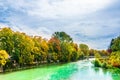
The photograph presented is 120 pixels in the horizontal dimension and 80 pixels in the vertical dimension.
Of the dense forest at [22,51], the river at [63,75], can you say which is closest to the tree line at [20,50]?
the dense forest at [22,51]

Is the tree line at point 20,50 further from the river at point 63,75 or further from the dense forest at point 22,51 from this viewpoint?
the river at point 63,75

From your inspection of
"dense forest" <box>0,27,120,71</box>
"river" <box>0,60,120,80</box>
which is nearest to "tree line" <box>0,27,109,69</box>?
"dense forest" <box>0,27,120,71</box>

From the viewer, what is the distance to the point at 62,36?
324 ft

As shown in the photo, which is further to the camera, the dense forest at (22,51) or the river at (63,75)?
the dense forest at (22,51)

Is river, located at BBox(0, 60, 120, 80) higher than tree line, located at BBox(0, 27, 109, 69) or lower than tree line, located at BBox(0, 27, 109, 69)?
lower

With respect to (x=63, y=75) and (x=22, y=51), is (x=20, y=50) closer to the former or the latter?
(x=22, y=51)

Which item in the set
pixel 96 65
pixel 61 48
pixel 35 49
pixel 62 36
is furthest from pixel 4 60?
pixel 62 36

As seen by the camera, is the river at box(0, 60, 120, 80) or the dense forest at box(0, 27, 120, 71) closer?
the river at box(0, 60, 120, 80)

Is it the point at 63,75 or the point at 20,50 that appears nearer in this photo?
the point at 63,75

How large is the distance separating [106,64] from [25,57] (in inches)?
606

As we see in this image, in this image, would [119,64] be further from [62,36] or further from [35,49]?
[62,36]

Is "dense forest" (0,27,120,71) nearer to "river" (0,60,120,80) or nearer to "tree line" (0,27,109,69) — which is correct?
"tree line" (0,27,109,69)

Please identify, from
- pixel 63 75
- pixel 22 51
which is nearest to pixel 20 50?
pixel 22 51

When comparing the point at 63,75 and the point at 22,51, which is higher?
the point at 22,51
